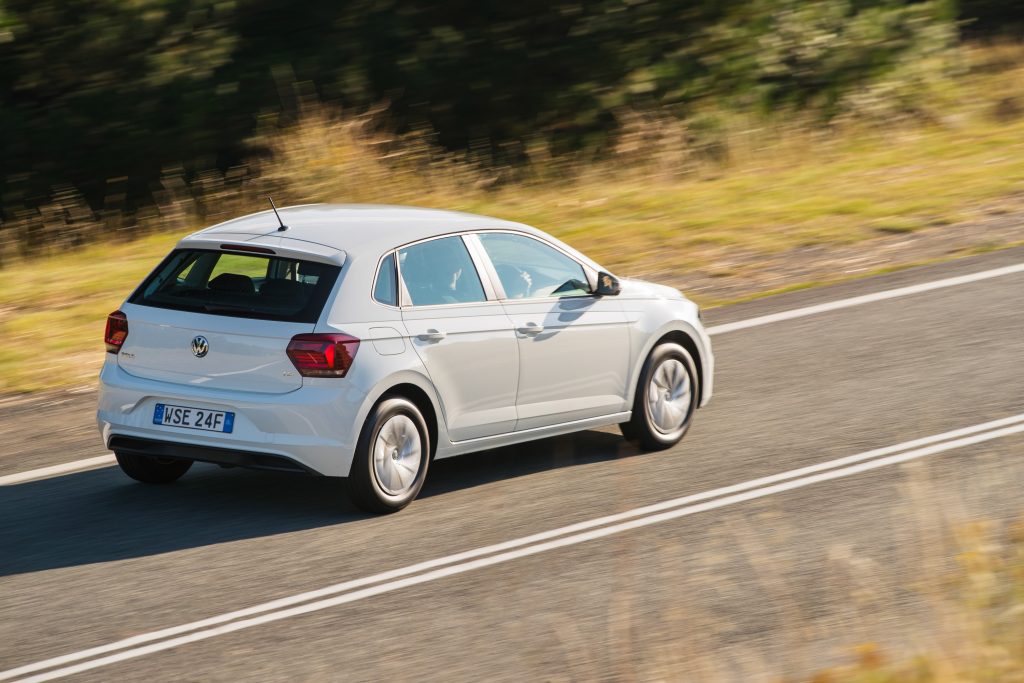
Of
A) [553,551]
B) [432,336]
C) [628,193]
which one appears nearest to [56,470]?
[432,336]

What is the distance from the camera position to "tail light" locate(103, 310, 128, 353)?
25.7 feet

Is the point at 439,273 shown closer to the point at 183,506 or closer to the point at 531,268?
the point at 531,268

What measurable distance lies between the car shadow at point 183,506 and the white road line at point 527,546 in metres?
0.81

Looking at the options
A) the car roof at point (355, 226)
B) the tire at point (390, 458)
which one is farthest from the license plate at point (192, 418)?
the car roof at point (355, 226)

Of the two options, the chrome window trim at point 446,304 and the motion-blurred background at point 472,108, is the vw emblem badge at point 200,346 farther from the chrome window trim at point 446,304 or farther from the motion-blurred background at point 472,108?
the motion-blurred background at point 472,108

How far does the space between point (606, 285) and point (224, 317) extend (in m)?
2.47

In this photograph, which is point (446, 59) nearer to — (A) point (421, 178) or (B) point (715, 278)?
(A) point (421, 178)

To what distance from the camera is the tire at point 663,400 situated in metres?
9.05

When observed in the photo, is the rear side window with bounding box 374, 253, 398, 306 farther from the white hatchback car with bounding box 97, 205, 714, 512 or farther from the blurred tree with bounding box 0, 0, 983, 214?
the blurred tree with bounding box 0, 0, 983, 214

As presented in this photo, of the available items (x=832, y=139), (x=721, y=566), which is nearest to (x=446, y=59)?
(x=832, y=139)

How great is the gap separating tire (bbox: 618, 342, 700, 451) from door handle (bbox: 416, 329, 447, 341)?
1694mm

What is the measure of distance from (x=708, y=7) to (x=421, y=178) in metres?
5.51

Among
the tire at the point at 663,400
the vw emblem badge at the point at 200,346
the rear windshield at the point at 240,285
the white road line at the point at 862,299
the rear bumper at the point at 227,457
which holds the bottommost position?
the white road line at the point at 862,299

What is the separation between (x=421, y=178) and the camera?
1966 centimetres
